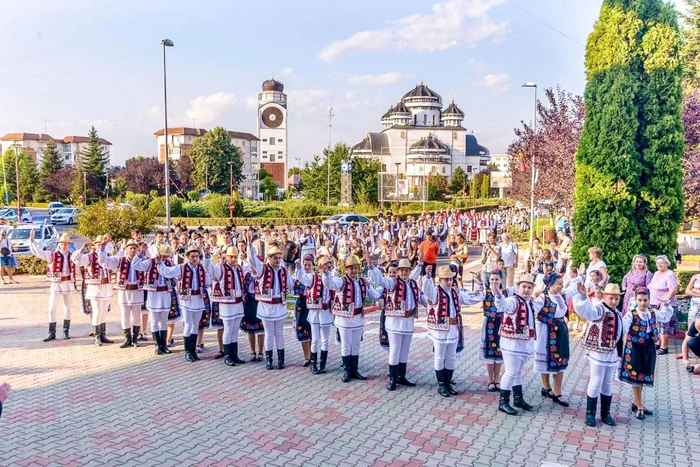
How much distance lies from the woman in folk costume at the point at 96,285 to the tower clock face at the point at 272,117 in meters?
111

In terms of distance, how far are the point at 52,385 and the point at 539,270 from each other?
323 inches

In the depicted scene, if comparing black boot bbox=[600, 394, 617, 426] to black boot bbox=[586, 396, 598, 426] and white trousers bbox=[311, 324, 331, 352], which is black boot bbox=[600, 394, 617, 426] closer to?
black boot bbox=[586, 396, 598, 426]

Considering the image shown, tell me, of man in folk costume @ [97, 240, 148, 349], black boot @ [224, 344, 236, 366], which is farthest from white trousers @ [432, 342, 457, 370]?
man in folk costume @ [97, 240, 148, 349]

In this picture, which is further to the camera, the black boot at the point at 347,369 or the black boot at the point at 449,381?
the black boot at the point at 347,369

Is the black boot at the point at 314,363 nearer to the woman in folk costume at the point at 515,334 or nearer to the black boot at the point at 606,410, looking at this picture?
the woman in folk costume at the point at 515,334

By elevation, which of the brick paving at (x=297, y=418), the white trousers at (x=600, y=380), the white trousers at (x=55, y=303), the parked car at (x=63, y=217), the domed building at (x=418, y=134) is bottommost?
the brick paving at (x=297, y=418)

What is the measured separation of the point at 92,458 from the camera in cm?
596

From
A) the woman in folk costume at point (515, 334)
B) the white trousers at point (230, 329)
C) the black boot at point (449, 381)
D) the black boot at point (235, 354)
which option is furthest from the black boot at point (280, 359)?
the woman in folk costume at point (515, 334)

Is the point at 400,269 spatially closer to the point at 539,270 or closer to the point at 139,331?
the point at 539,270

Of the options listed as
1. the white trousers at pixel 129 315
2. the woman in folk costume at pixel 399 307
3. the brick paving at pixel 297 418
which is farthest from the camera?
the white trousers at pixel 129 315

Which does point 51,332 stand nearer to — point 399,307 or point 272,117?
point 399,307

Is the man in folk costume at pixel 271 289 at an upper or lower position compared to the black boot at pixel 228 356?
upper

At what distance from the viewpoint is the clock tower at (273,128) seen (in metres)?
117

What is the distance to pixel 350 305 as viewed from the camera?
838cm
